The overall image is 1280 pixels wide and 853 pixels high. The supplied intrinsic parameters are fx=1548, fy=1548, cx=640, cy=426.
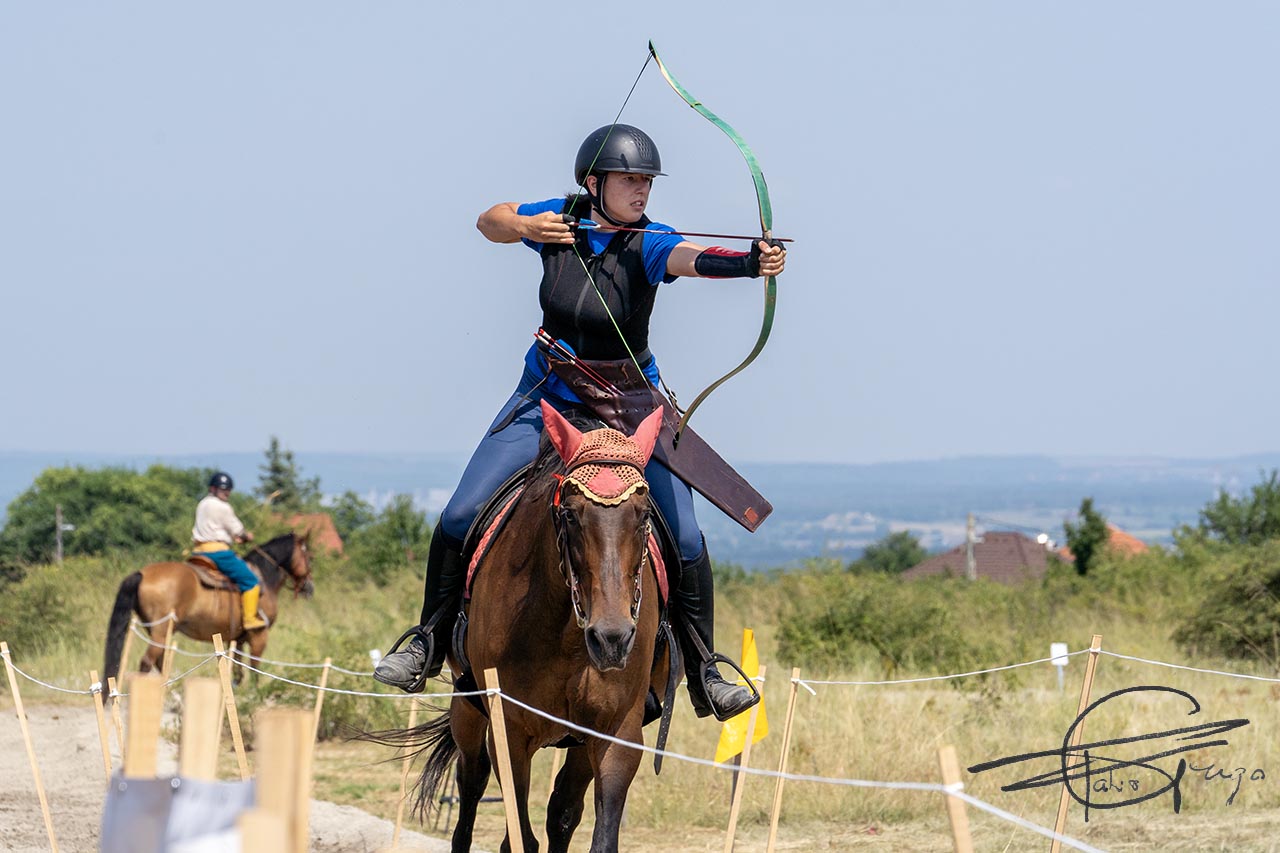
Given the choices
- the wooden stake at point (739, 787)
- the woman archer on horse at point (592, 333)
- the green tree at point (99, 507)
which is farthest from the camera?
the green tree at point (99, 507)

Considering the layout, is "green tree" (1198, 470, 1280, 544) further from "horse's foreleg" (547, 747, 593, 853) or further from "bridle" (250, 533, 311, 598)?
"horse's foreleg" (547, 747, 593, 853)

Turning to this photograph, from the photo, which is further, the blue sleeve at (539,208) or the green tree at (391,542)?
the green tree at (391,542)

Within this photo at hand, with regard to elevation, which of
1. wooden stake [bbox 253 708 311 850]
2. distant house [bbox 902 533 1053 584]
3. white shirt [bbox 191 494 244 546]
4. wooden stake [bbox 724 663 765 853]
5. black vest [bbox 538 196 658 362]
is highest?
black vest [bbox 538 196 658 362]

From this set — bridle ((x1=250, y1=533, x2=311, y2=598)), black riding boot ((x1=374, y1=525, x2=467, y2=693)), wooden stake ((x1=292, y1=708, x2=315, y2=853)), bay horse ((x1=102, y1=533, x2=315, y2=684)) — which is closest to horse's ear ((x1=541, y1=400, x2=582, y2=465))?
black riding boot ((x1=374, y1=525, x2=467, y2=693))

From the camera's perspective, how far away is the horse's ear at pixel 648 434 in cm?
568

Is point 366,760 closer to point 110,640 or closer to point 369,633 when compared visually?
point 110,640

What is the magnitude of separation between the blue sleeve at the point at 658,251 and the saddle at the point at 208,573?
11456 mm

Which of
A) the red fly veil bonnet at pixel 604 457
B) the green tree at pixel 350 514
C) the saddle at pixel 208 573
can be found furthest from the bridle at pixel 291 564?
→ the green tree at pixel 350 514

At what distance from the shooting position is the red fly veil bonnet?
526 cm

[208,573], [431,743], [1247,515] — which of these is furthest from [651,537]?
[1247,515]

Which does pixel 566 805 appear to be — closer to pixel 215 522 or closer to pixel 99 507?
pixel 215 522

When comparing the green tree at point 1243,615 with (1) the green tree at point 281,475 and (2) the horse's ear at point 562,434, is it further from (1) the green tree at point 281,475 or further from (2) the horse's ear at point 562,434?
(1) the green tree at point 281,475

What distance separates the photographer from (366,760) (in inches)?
517

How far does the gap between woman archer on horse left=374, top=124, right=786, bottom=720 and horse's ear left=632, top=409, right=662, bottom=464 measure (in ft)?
2.18
